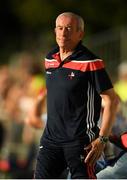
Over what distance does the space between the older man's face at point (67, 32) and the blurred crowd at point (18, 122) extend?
207 inches

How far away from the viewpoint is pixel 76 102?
6680 mm

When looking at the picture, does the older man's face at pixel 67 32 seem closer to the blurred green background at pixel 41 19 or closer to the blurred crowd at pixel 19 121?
the blurred crowd at pixel 19 121

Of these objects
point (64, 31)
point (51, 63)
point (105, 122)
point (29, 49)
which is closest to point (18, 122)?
point (51, 63)

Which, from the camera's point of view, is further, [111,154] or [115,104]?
[111,154]

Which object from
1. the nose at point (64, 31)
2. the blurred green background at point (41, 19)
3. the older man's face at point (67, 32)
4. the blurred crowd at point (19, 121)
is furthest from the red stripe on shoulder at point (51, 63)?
the blurred green background at point (41, 19)

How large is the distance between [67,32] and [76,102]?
0.56 m

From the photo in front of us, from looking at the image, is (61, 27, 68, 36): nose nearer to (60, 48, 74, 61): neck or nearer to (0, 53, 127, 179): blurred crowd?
(60, 48, 74, 61): neck

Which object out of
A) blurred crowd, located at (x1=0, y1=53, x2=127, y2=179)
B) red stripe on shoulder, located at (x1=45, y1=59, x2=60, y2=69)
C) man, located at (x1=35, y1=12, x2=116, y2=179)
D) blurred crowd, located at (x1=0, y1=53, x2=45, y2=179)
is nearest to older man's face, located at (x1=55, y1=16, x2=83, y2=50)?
man, located at (x1=35, y1=12, x2=116, y2=179)

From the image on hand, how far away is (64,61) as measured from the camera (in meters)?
6.78

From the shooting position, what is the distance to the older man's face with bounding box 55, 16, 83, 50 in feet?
22.1

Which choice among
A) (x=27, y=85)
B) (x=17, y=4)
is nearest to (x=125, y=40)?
(x=27, y=85)

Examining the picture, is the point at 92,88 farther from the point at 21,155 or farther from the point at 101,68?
the point at 21,155

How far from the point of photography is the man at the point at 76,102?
6.66m

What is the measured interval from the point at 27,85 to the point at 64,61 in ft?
24.5
